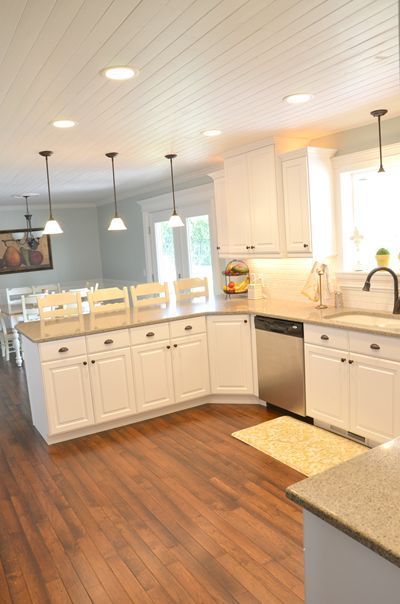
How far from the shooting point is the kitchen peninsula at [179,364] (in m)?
3.41

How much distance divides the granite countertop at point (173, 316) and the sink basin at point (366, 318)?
23mm

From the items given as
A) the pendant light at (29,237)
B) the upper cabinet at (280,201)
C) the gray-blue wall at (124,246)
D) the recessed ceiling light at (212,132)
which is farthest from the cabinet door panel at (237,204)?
the pendant light at (29,237)

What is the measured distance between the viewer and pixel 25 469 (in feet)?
11.6

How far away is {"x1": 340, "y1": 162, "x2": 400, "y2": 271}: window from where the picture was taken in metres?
3.88

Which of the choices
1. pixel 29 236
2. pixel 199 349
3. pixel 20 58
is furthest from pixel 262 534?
pixel 29 236

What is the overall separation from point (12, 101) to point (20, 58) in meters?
0.67

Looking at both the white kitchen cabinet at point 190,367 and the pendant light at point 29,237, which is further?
the pendant light at point 29,237

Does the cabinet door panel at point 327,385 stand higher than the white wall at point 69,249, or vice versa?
the white wall at point 69,249

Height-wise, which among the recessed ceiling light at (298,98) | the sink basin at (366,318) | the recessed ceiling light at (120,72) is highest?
the recessed ceiling light at (298,98)

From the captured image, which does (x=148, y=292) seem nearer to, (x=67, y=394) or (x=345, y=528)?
(x=67, y=394)

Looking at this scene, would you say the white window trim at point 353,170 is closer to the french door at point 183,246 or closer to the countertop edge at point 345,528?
the french door at point 183,246

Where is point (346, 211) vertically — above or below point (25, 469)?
above

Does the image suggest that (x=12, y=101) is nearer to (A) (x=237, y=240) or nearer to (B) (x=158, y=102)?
(B) (x=158, y=102)

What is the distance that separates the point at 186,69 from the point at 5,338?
5.59 m
